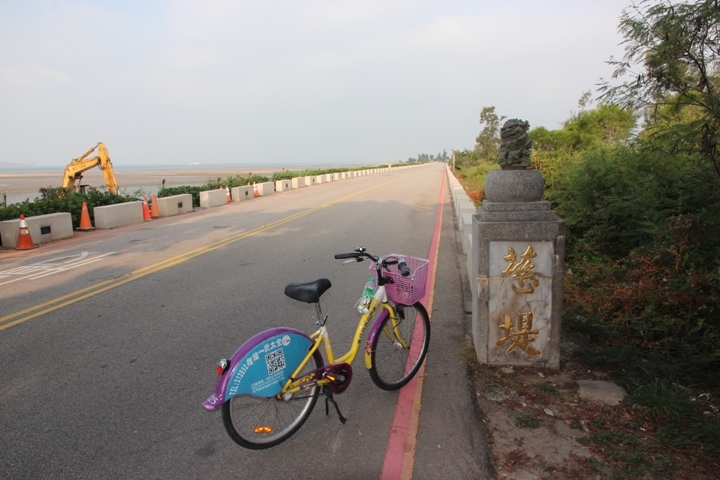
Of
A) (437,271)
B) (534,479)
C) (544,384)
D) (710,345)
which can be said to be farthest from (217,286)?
(710,345)

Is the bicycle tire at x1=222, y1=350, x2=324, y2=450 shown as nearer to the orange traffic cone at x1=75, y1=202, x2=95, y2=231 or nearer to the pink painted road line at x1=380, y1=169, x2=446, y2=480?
the pink painted road line at x1=380, y1=169, x2=446, y2=480

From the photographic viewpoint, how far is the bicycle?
10.1 feet

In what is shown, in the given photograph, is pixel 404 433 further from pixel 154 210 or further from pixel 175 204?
pixel 175 204

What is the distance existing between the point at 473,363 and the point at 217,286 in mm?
4258

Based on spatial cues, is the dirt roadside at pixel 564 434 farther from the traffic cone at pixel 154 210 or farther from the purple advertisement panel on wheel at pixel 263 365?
the traffic cone at pixel 154 210

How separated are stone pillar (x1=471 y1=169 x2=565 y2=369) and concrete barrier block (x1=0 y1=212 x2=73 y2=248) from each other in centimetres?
1117

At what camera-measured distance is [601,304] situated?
5.20m

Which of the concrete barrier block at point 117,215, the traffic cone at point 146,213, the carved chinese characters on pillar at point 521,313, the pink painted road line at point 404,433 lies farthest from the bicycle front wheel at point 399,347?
the traffic cone at point 146,213

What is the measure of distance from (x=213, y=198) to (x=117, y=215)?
618cm

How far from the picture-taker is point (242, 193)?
23.5m

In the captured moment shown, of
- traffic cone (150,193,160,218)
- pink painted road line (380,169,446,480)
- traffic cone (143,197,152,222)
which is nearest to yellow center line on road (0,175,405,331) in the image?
pink painted road line (380,169,446,480)

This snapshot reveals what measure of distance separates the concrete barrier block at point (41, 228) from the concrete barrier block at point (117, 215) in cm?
119

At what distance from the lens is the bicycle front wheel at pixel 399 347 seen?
3982 mm

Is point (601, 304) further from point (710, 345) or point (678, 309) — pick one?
point (710, 345)
